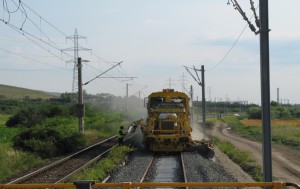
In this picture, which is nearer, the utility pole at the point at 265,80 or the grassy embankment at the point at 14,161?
the utility pole at the point at 265,80

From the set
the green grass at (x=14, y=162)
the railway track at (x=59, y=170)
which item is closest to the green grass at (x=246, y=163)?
the railway track at (x=59, y=170)

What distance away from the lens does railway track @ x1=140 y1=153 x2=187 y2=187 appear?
1741 cm

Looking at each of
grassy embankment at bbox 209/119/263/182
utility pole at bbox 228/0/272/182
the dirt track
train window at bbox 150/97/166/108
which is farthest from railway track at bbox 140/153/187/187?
utility pole at bbox 228/0/272/182

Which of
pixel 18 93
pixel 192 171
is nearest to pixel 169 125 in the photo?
pixel 192 171

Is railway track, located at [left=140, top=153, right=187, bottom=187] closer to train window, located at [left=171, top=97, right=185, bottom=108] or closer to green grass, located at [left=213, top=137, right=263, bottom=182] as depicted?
train window, located at [left=171, top=97, right=185, bottom=108]

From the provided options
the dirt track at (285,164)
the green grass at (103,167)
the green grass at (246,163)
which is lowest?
the dirt track at (285,164)

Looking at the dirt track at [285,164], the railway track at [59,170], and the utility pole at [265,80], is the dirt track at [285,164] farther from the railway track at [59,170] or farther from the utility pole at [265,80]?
the utility pole at [265,80]

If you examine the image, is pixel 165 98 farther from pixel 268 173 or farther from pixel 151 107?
pixel 268 173

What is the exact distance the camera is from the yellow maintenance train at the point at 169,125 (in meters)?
26.0

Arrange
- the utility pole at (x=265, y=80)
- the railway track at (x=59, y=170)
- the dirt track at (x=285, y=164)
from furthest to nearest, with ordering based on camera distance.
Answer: the dirt track at (x=285, y=164)
the railway track at (x=59, y=170)
the utility pole at (x=265, y=80)

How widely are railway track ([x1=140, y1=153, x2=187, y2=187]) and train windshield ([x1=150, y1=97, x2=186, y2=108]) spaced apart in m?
3.18

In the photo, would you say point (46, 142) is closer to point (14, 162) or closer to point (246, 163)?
point (14, 162)

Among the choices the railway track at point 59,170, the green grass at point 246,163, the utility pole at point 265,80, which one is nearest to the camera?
the utility pole at point 265,80

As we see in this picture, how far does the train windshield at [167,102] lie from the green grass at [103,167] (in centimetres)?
335
